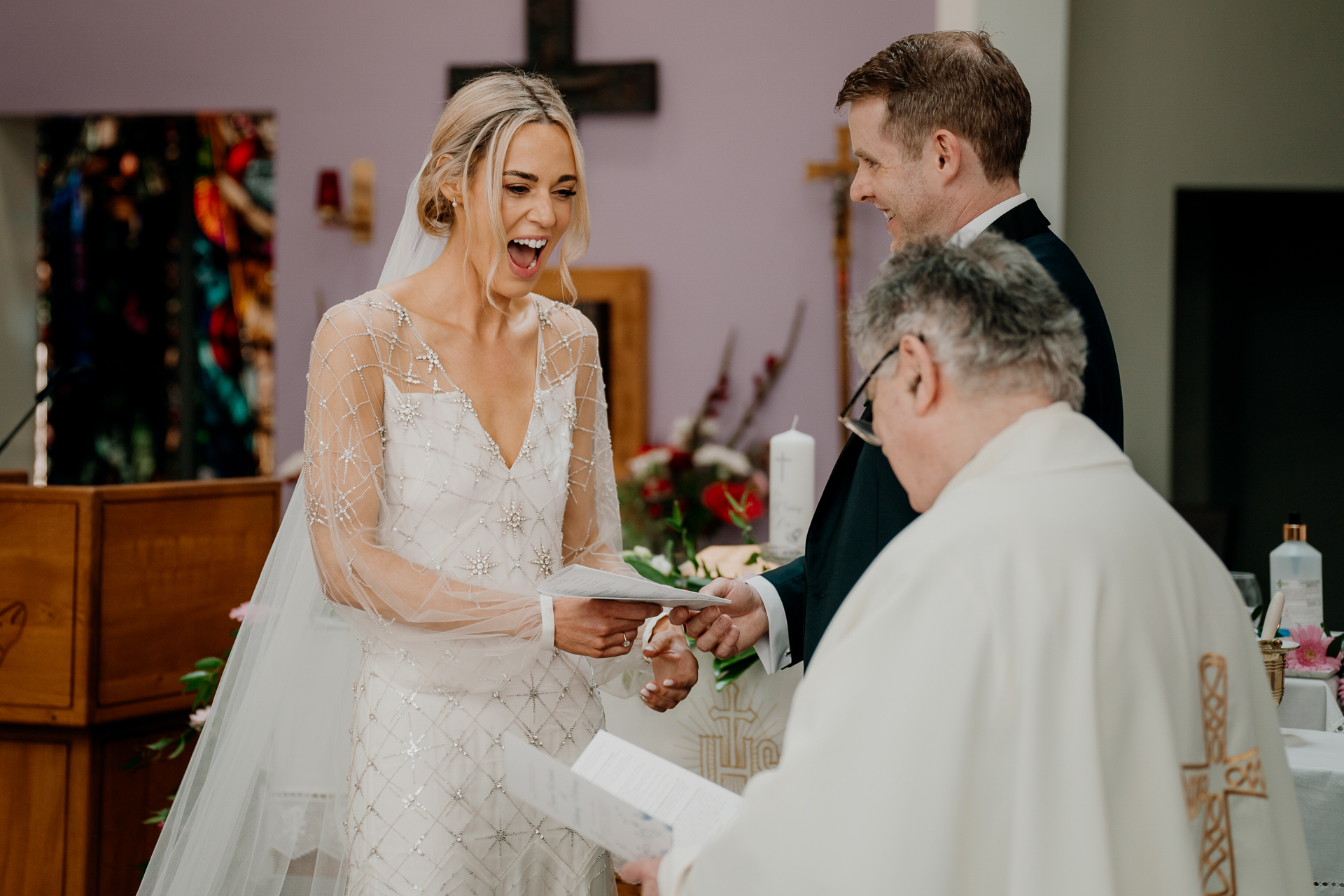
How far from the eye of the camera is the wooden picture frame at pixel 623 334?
5609 millimetres

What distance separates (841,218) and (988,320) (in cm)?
434

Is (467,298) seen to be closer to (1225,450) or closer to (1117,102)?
(1117,102)

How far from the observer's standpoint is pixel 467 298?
6.59 ft

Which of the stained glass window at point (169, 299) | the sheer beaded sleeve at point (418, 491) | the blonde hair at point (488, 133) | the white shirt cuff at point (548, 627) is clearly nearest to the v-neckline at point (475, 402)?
the sheer beaded sleeve at point (418, 491)

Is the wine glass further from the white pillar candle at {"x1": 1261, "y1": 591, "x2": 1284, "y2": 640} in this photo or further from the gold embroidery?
the gold embroidery

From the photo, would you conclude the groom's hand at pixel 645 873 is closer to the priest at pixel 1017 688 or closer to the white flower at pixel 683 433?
the priest at pixel 1017 688

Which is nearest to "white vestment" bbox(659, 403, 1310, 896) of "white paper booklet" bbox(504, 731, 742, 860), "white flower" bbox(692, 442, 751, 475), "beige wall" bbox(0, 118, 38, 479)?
"white paper booklet" bbox(504, 731, 742, 860)

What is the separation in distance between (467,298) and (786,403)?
12.1ft

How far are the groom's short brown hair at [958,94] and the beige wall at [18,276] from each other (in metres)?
5.58

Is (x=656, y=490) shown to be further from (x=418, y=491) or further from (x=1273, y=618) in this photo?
(x=418, y=491)

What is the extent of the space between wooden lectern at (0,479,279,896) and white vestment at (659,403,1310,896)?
6.44 feet

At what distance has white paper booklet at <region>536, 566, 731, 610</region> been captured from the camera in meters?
1.64

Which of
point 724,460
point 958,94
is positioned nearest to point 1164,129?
point 724,460

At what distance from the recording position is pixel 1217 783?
1.20 metres
